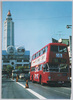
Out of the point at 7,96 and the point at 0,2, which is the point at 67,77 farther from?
the point at 0,2

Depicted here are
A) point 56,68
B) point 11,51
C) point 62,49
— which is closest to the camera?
point 11,51

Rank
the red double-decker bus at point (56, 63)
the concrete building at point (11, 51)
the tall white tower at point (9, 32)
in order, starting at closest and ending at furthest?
the tall white tower at point (9, 32), the concrete building at point (11, 51), the red double-decker bus at point (56, 63)

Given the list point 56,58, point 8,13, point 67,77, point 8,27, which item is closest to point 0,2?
point 8,13

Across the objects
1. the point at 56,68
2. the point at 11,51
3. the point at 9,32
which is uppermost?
the point at 9,32

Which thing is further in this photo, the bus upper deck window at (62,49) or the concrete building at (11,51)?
the bus upper deck window at (62,49)

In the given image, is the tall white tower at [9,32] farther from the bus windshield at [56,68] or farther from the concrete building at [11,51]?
the bus windshield at [56,68]

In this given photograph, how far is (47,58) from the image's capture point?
13180 mm

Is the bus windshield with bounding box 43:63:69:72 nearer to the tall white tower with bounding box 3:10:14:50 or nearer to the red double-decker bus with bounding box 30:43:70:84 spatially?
the red double-decker bus with bounding box 30:43:70:84

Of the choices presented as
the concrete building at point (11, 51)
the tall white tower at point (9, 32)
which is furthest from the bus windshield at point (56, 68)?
the tall white tower at point (9, 32)

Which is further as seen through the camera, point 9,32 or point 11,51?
point 9,32

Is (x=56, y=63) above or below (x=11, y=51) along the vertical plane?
below

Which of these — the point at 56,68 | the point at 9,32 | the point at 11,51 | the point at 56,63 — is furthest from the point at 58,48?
the point at 9,32

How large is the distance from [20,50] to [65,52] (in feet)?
9.81

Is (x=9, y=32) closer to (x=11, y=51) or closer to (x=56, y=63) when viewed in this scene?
(x=11, y=51)
